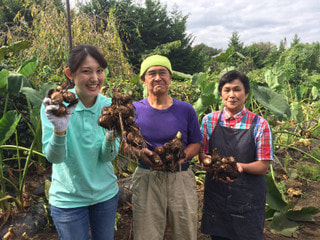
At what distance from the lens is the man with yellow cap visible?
153cm

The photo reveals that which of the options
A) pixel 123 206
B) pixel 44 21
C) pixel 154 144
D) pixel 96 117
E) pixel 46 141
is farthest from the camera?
pixel 44 21

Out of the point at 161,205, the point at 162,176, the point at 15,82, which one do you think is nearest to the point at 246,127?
the point at 162,176

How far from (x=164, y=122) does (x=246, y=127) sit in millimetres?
514

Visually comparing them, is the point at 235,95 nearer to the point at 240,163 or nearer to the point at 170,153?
the point at 240,163

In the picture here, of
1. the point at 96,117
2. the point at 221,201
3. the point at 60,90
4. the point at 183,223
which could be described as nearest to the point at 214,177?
the point at 221,201

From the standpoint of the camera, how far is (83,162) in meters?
1.22

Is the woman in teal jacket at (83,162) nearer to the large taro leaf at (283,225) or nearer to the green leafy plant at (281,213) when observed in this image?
the green leafy plant at (281,213)

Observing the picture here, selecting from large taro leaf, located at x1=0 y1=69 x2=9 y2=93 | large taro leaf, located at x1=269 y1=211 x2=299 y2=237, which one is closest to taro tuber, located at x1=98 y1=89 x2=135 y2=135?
large taro leaf, located at x1=0 y1=69 x2=9 y2=93

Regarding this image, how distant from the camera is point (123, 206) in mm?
2574

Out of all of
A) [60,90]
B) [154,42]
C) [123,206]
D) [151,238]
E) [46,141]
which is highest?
[154,42]

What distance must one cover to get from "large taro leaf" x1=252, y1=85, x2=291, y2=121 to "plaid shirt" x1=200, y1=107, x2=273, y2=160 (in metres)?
0.93

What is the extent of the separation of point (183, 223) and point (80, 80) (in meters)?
1.05

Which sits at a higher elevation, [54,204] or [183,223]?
[54,204]

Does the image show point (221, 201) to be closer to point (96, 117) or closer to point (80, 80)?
point (96, 117)
